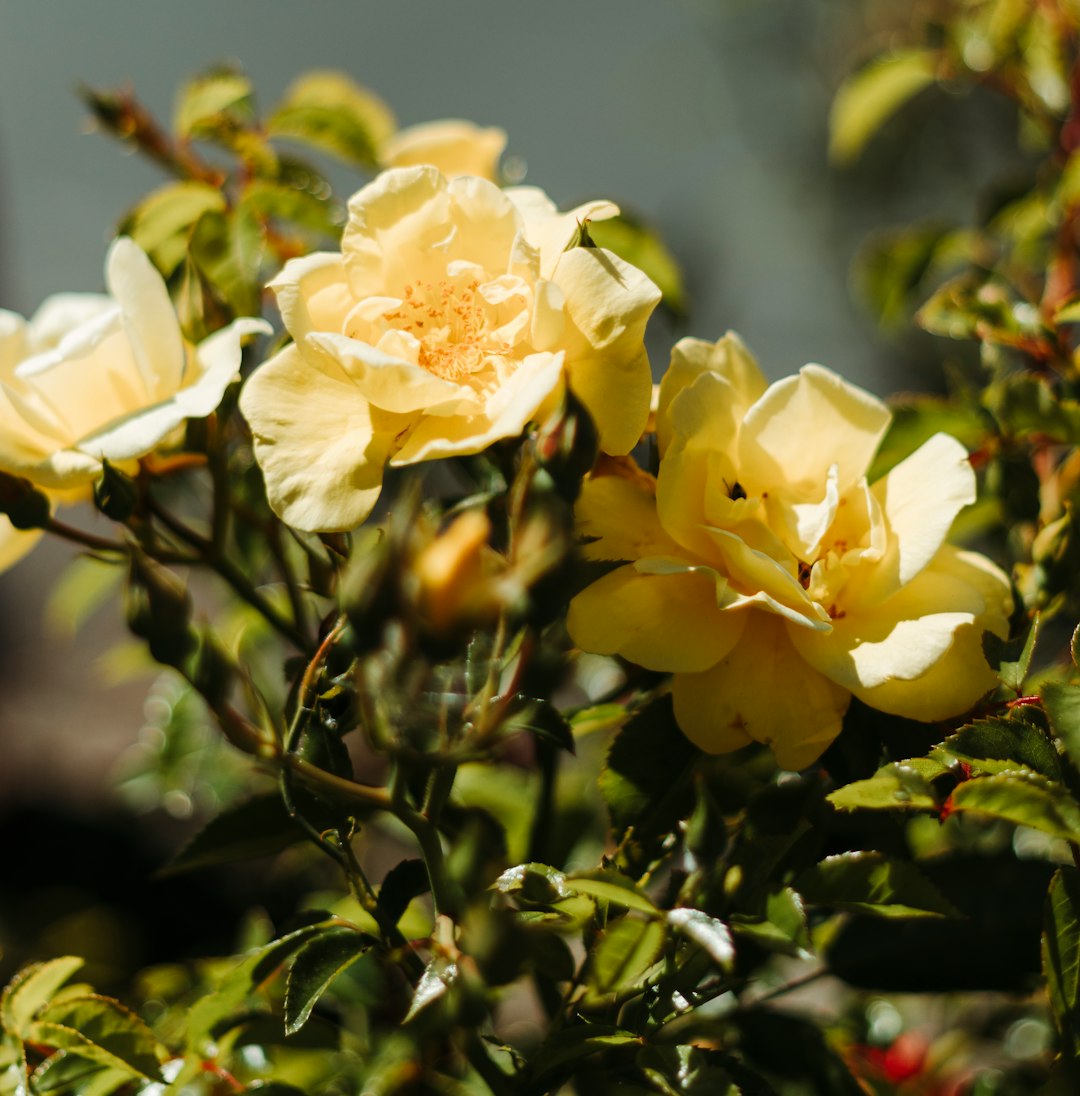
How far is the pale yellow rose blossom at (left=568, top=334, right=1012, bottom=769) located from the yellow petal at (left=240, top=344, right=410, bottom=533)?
0.10 metres

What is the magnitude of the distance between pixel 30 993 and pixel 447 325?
39 cm

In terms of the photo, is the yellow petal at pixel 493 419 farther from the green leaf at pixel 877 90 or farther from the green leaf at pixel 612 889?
the green leaf at pixel 877 90

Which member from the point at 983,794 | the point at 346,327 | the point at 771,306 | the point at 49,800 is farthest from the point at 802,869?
the point at 771,306

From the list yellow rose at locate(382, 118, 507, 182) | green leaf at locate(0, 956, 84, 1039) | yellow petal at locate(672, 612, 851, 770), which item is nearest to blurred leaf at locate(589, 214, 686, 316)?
yellow rose at locate(382, 118, 507, 182)

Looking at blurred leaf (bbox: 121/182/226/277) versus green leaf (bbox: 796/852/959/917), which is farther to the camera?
blurred leaf (bbox: 121/182/226/277)

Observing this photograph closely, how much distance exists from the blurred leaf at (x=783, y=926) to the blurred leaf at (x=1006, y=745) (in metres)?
0.09

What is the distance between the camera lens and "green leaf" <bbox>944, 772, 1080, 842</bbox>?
406mm

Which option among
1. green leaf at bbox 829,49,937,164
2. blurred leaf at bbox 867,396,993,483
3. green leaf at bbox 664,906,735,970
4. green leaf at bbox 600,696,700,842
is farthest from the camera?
green leaf at bbox 829,49,937,164

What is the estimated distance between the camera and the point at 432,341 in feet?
1.64

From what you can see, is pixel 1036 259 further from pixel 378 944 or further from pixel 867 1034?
pixel 378 944

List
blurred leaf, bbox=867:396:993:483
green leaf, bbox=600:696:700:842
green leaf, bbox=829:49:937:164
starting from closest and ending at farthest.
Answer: green leaf, bbox=600:696:700:842, blurred leaf, bbox=867:396:993:483, green leaf, bbox=829:49:937:164

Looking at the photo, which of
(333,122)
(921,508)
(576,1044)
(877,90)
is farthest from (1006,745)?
(877,90)

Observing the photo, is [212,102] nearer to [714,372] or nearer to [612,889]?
[714,372]

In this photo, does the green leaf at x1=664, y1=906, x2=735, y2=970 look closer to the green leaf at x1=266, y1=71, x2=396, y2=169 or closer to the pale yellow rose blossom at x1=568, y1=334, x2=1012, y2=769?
the pale yellow rose blossom at x1=568, y1=334, x2=1012, y2=769
